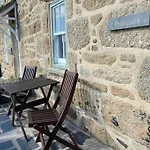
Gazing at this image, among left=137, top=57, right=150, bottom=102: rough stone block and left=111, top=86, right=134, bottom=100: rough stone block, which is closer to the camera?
left=137, top=57, right=150, bottom=102: rough stone block

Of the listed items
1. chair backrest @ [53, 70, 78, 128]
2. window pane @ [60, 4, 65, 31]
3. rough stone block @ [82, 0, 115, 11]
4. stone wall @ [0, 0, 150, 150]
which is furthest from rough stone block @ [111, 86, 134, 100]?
window pane @ [60, 4, 65, 31]

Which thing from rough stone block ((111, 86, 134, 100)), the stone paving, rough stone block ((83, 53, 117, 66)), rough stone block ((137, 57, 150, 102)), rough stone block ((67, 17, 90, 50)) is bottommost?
the stone paving

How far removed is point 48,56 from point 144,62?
91.9 inches

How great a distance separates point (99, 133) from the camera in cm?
257

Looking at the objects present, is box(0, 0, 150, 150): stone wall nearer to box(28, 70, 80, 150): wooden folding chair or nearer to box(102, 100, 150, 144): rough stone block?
box(102, 100, 150, 144): rough stone block

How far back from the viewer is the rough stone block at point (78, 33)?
257 centimetres

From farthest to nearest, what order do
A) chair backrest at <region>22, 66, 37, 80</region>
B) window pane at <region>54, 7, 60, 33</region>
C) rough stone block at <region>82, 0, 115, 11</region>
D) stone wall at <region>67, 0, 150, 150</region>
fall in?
chair backrest at <region>22, 66, 37, 80</region> → window pane at <region>54, 7, 60, 33</region> → rough stone block at <region>82, 0, 115, 11</region> → stone wall at <region>67, 0, 150, 150</region>

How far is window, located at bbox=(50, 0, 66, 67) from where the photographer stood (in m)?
3.39

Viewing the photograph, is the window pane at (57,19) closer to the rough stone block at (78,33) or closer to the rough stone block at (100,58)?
the rough stone block at (78,33)

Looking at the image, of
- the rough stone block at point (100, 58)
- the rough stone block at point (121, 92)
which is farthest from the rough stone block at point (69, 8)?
the rough stone block at point (121, 92)

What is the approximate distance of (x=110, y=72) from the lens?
2244 millimetres

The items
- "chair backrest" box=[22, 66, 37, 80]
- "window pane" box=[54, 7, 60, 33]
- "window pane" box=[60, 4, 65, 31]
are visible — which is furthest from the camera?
"chair backrest" box=[22, 66, 37, 80]

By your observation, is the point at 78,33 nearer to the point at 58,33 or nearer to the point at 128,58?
the point at 58,33

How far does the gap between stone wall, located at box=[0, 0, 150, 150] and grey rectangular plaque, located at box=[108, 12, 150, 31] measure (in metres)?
0.05
